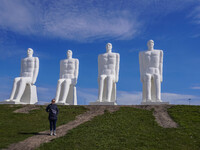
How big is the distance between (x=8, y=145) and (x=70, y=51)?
561 inches

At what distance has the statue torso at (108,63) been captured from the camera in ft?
71.3

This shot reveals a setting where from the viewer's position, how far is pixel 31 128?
13812 millimetres

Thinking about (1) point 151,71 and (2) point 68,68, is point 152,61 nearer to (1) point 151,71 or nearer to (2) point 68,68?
(1) point 151,71

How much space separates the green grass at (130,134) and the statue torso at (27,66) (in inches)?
385

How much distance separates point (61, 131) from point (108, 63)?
10196 mm

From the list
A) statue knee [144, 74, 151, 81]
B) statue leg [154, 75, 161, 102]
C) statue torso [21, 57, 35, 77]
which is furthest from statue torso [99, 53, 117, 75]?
statue torso [21, 57, 35, 77]

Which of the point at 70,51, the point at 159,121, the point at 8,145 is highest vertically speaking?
the point at 70,51

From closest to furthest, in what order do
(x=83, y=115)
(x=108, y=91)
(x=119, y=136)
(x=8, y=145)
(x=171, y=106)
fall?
1. (x=8, y=145)
2. (x=119, y=136)
3. (x=83, y=115)
4. (x=171, y=106)
5. (x=108, y=91)

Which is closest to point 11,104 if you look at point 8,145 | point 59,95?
point 59,95

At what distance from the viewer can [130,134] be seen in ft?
40.5

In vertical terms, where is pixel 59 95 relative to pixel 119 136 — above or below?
above

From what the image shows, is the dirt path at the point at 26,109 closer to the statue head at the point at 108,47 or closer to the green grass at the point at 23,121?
the green grass at the point at 23,121

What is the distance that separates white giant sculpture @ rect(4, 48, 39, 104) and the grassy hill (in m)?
4.07

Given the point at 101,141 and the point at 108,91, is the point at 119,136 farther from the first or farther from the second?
the point at 108,91
